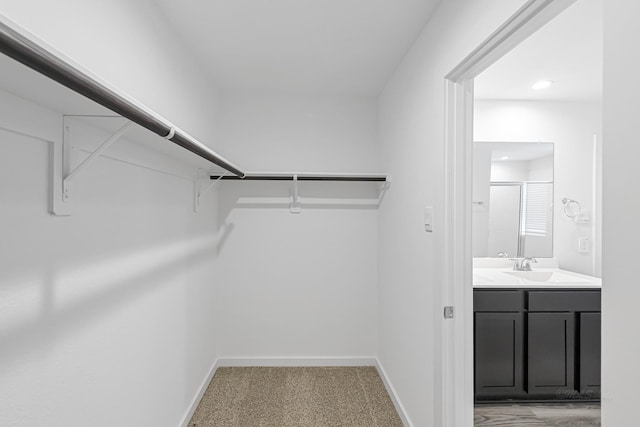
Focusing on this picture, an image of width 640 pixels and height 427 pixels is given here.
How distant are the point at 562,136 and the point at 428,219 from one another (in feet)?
A: 6.94

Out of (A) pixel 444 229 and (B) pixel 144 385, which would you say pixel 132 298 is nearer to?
(B) pixel 144 385

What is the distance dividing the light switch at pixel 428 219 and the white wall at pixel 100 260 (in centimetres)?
139

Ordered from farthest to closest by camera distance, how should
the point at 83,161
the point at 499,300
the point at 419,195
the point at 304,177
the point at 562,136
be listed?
the point at 562,136
the point at 304,177
the point at 499,300
the point at 419,195
the point at 83,161

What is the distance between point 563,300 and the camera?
261 centimetres

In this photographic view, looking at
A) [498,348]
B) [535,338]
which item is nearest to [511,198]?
[535,338]

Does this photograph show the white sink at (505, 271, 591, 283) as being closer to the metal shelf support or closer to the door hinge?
the door hinge

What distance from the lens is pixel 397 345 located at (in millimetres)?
2666

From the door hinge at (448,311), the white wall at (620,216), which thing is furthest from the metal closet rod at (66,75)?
the door hinge at (448,311)

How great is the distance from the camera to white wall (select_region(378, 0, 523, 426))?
1705 millimetres

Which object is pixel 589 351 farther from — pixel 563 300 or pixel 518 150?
pixel 518 150

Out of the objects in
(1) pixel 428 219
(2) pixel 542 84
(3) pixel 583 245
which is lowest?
(3) pixel 583 245

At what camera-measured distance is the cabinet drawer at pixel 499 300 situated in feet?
8.55

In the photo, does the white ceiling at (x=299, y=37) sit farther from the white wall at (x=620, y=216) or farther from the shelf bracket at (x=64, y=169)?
the white wall at (x=620, y=216)

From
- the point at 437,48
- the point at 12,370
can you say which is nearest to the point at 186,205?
the point at 12,370
